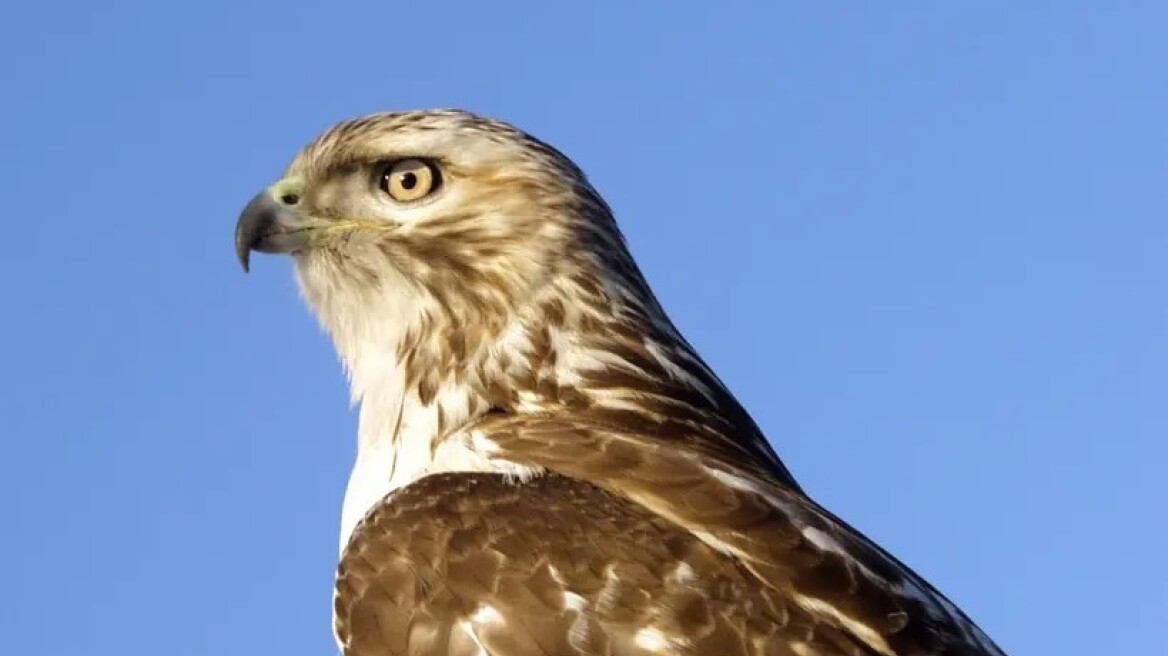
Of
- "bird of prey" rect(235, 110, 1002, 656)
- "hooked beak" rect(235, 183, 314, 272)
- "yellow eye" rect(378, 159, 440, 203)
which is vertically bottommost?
"bird of prey" rect(235, 110, 1002, 656)

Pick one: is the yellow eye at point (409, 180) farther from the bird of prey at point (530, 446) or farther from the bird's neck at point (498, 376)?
the bird's neck at point (498, 376)

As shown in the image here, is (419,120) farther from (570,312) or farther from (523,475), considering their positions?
(523,475)

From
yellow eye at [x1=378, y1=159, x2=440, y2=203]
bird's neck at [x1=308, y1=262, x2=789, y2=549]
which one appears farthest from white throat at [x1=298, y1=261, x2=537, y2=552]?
yellow eye at [x1=378, y1=159, x2=440, y2=203]

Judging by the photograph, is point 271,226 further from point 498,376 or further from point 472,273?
point 498,376

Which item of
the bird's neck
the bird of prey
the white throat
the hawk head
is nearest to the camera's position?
the bird of prey

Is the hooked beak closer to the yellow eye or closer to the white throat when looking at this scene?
the white throat

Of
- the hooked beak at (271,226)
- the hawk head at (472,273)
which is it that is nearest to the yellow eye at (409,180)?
the hawk head at (472,273)

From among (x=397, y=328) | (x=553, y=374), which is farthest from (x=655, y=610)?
(x=397, y=328)

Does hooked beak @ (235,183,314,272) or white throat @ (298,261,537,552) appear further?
hooked beak @ (235,183,314,272)
